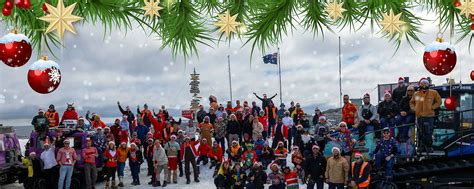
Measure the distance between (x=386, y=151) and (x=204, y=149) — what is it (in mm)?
6928

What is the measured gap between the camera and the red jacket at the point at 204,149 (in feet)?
59.8

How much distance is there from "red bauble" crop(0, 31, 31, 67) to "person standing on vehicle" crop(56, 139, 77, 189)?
1057 centimetres

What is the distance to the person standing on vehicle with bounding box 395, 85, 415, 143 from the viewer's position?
12.6 meters

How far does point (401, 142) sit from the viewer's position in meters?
13.6

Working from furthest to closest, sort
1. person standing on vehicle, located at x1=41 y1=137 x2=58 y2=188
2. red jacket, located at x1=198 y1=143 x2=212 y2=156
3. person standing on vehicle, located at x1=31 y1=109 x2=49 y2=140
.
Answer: red jacket, located at x1=198 y1=143 x2=212 y2=156 < person standing on vehicle, located at x1=31 y1=109 x2=49 y2=140 < person standing on vehicle, located at x1=41 y1=137 x2=58 y2=188

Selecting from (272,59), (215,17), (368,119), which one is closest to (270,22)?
(215,17)

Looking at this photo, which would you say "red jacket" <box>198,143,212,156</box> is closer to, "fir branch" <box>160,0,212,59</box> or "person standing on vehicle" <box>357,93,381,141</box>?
"person standing on vehicle" <box>357,93,381,141</box>

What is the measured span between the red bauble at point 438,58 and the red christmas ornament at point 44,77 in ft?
12.0

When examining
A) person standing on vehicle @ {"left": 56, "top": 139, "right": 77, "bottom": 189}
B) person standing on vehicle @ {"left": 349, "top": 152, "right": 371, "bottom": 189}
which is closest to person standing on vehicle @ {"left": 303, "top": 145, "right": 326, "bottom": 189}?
person standing on vehicle @ {"left": 349, "top": 152, "right": 371, "bottom": 189}

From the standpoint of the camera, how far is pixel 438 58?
5.59 meters

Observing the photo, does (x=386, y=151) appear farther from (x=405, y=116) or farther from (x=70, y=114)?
(x=70, y=114)

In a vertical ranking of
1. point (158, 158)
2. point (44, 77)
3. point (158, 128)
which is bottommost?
point (158, 158)

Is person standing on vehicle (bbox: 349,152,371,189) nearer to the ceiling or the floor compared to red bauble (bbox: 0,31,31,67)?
nearer to the floor

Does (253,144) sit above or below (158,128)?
below
